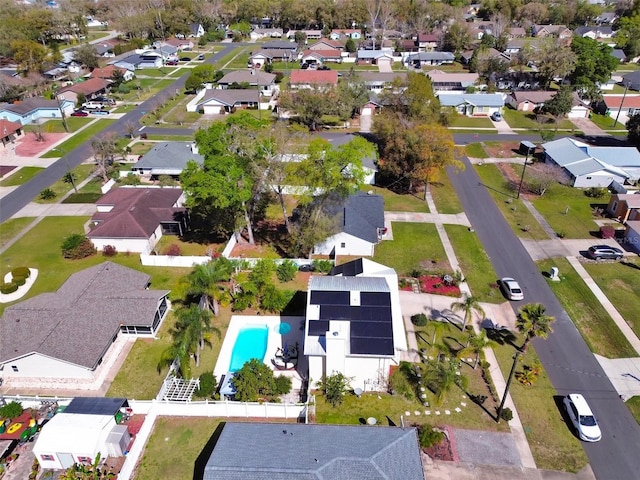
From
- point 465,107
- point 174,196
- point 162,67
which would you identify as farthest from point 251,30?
point 174,196

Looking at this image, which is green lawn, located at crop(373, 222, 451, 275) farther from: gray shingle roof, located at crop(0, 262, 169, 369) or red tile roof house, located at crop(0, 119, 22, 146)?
red tile roof house, located at crop(0, 119, 22, 146)

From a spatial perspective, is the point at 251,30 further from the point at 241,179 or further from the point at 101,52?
the point at 241,179

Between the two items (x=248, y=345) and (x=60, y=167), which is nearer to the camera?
(x=248, y=345)

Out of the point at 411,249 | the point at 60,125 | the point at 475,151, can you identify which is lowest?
the point at 411,249

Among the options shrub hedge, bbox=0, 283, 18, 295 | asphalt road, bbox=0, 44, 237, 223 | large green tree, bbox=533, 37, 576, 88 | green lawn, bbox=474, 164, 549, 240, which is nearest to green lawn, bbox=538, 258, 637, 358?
green lawn, bbox=474, 164, 549, 240

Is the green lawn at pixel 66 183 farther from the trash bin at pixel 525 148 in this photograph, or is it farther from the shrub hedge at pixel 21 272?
the trash bin at pixel 525 148

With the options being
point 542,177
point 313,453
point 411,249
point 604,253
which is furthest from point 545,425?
point 542,177

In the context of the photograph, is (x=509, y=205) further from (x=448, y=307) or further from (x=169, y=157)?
(x=169, y=157)

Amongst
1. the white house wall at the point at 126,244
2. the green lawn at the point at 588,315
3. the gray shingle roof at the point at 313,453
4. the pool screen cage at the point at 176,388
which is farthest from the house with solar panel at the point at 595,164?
the pool screen cage at the point at 176,388
